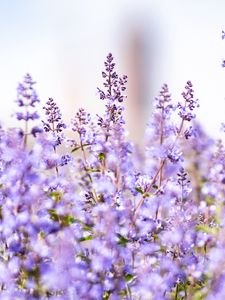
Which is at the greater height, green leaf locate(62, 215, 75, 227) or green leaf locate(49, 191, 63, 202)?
green leaf locate(49, 191, 63, 202)

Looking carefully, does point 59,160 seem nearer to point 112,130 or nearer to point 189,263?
point 112,130

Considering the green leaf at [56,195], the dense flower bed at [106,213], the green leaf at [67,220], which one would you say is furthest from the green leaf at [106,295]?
the green leaf at [56,195]

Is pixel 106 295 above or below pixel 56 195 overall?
below

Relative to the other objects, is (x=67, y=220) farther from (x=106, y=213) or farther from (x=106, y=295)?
(x=106, y=295)

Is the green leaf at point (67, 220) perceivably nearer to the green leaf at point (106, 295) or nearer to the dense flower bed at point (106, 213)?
the dense flower bed at point (106, 213)

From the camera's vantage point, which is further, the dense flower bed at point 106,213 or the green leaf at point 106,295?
the green leaf at point 106,295

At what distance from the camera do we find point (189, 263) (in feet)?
17.9

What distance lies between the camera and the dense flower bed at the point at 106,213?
4.72m

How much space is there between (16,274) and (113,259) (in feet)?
2.03

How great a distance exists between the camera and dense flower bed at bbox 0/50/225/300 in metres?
4.72

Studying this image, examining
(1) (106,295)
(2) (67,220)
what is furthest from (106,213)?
(1) (106,295)

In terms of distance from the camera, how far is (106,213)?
4621 mm

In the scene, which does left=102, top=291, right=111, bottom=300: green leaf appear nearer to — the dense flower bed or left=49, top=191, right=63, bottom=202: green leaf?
the dense flower bed

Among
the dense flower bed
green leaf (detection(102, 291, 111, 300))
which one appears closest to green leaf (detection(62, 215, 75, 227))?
the dense flower bed
